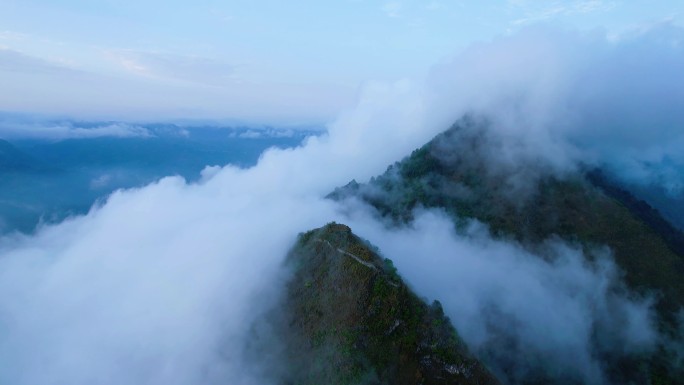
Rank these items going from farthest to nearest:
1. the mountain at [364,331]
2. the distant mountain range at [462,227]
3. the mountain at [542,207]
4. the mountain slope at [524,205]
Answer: the mountain slope at [524,205]
the mountain at [542,207]
the distant mountain range at [462,227]
the mountain at [364,331]

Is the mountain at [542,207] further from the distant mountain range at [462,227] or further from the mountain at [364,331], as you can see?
the mountain at [364,331]

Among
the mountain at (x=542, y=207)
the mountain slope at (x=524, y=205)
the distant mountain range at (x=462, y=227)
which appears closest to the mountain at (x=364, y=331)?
the distant mountain range at (x=462, y=227)

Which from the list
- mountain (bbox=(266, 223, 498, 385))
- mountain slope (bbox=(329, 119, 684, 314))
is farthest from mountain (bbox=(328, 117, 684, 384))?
mountain (bbox=(266, 223, 498, 385))

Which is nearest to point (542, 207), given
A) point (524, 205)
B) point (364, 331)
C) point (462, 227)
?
point (524, 205)

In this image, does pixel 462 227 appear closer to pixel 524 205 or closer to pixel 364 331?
pixel 524 205

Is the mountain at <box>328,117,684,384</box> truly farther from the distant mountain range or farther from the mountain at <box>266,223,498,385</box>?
the mountain at <box>266,223,498,385</box>

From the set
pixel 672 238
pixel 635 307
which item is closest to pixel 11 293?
pixel 635 307
